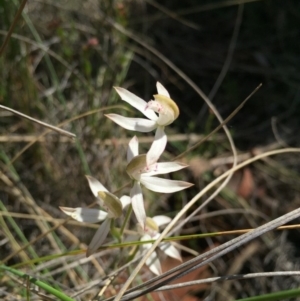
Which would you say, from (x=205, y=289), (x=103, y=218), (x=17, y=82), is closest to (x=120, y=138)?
(x=17, y=82)

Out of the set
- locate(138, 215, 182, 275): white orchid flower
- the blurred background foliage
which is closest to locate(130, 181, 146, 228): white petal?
locate(138, 215, 182, 275): white orchid flower

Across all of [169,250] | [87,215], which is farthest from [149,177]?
[169,250]

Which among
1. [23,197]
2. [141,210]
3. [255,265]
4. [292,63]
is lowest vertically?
[255,265]

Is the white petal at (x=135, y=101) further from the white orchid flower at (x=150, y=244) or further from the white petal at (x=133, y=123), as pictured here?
the white orchid flower at (x=150, y=244)

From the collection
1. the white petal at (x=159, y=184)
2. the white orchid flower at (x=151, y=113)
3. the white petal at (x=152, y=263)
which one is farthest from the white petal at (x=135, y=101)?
the white petal at (x=152, y=263)

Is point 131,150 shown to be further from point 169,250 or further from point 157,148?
point 169,250

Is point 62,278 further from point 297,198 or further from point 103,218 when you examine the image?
point 297,198
